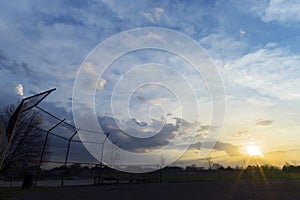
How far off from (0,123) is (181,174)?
141 feet

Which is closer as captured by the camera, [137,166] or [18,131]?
[18,131]

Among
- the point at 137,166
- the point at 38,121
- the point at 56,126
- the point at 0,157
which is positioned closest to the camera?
Result: the point at 0,157

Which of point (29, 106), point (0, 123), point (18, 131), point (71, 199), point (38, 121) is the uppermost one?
point (38, 121)

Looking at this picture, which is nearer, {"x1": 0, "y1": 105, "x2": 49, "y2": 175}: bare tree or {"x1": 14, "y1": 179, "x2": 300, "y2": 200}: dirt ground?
{"x1": 14, "y1": 179, "x2": 300, "y2": 200}: dirt ground

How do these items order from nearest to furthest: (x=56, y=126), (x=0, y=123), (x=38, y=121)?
(x=0, y=123) < (x=56, y=126) < (x=38, y=121)

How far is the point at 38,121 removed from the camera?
23.9m

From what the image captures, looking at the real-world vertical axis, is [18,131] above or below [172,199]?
above

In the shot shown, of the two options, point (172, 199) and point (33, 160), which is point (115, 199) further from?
point (33, 160)

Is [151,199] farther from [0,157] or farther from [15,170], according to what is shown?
[15,170]

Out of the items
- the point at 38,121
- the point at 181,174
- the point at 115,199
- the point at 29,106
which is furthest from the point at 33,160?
the point at 181,174

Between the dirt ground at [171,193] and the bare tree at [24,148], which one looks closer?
the dirt ground at [171,193]

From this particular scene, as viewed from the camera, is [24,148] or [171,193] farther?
[24,148]

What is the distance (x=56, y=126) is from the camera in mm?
16469

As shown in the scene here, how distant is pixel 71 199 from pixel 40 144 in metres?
17.8
